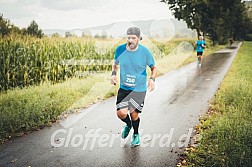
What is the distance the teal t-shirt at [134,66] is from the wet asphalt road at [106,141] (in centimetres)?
116

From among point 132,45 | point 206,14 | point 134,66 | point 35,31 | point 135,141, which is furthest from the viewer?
point 206,14

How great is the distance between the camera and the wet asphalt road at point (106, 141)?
13.6 ft

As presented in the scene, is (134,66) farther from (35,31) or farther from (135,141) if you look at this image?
(35,31)

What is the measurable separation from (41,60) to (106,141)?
6.93 m

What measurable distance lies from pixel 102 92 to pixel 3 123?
13.4 ft

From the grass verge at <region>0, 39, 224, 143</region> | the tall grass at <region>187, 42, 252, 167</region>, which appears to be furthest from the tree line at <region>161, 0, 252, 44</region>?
the tall grass at <region>187, 42, 252, 167</region>

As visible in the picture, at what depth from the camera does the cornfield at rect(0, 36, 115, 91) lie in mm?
9852

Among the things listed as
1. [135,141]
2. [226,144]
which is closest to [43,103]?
[135,141]

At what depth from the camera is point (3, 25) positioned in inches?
561

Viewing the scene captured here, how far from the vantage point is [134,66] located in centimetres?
431

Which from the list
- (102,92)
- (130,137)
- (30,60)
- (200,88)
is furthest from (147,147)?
(30,60)

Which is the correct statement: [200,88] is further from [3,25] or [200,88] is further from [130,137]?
[3,25]

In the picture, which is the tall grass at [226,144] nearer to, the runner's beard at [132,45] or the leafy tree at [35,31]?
the runner's beard at [132,45]

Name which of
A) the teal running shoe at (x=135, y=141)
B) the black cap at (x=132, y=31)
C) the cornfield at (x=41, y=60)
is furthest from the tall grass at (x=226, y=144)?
the cornfield at (x=41, y=60)
